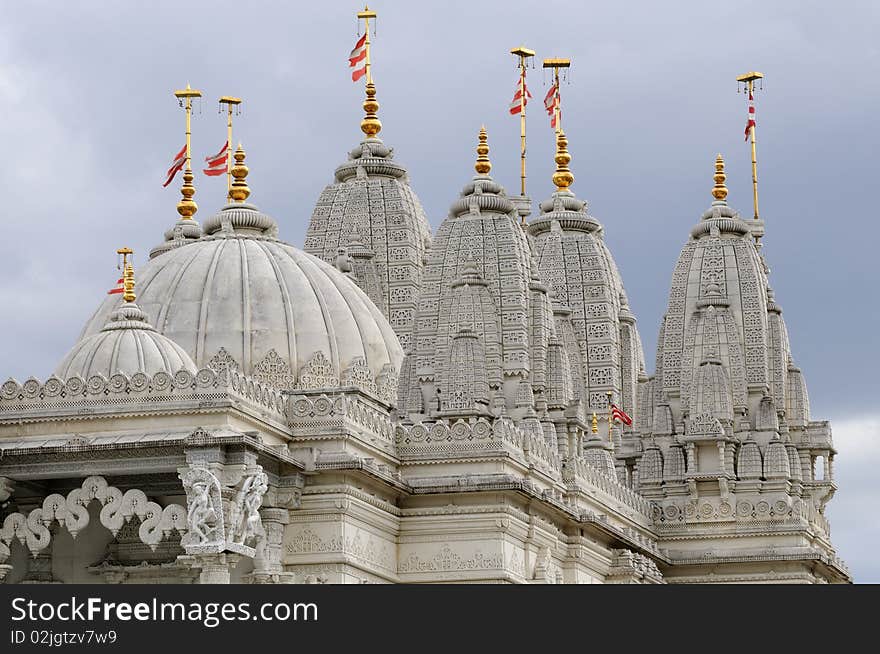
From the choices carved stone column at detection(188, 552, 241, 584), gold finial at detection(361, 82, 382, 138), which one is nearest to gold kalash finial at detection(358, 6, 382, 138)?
gold finial at detection(361, 82, 382, 138)

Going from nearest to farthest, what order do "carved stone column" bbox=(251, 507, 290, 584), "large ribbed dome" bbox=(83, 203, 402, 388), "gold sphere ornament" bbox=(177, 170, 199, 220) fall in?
"carved stone column" bbox=(251, 507, 290, 584), "large ribbed dome" bbox=(83, 203, 402, 388), "gold sphere ornament" bbox=(177, 170, 199, 220)

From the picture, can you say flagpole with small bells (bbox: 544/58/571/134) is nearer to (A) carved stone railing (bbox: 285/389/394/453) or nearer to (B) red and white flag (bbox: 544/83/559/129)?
(B) red and white flag (bbox: 544/83/559/129)

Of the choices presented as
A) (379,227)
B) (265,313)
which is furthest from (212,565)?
(379,227)

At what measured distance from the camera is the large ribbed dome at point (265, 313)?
136ft

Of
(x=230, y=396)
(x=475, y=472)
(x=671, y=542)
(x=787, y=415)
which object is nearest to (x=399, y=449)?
(x=475, y=472)

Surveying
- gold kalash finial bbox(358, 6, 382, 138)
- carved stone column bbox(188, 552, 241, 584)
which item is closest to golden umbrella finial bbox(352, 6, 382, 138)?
gold kalash finial bbox(358, 6, 382, 138)

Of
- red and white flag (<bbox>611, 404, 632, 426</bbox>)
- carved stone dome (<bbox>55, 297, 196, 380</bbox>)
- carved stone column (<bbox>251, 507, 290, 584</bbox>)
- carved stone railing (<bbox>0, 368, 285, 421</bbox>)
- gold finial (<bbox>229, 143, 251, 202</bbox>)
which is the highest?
gold finial (<bbox>229, 143, 251, 202</bbox>)

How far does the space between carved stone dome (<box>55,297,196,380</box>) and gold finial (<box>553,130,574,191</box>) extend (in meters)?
18.3

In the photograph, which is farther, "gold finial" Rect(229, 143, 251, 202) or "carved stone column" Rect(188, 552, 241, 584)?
"gold finial" Rect(229, 143, 251, 202)

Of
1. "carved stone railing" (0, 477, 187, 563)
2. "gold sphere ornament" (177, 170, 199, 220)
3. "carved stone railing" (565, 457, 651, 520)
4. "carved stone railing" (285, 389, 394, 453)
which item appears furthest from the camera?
"gold sphere ornament" (177, 170, 199, 220)

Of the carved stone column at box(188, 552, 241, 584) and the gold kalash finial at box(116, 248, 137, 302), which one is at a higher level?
the gold kalash finial at box(116, 248, 137, 302)

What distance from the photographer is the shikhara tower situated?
36844 mm

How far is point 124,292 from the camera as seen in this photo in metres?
39.5
